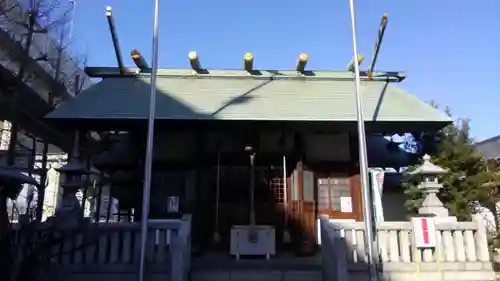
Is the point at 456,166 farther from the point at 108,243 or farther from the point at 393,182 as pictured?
the point at 108,243

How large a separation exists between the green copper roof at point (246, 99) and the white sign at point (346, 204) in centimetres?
269

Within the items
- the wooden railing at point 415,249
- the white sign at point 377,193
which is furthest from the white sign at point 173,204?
the white sign at point 377,193

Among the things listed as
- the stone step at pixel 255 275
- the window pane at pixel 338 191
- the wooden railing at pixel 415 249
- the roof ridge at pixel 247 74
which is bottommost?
the stone step at pixel 255 275

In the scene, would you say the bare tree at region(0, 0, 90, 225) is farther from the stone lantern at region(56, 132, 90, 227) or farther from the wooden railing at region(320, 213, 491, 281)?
the wooden railing at region(320, 213, 491, 281)

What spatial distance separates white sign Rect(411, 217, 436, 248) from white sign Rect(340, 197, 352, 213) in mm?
4297

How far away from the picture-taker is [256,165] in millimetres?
12281

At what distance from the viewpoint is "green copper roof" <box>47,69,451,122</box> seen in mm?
10508

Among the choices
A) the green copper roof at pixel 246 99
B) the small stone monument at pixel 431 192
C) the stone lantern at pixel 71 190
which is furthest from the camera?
the green copper roof at pixel 246 99

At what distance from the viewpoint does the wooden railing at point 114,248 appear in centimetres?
732

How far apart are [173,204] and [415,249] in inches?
265

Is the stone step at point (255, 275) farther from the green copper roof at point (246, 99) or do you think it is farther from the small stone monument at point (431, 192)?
the green copper roof at point (246, 99)

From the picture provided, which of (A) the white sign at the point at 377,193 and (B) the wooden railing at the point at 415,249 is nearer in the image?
(B) the wooden railing at the point at 415,249

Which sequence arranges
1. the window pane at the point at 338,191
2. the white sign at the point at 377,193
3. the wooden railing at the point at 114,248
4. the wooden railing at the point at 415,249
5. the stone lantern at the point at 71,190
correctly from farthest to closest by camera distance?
the window pane at the point at 338,191
the white sign at the point at 377,193
the stone lantern at the point at 71,190
the wooden railing at the point at 415,249
the wooden railing at the point at 114,248

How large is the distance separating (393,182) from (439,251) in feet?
24.0
